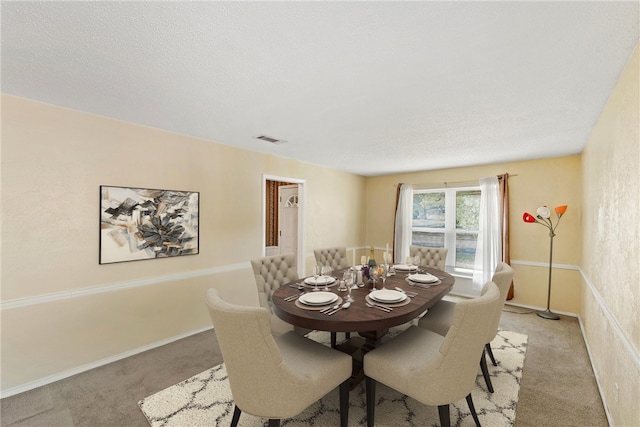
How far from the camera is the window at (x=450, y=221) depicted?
192 inches

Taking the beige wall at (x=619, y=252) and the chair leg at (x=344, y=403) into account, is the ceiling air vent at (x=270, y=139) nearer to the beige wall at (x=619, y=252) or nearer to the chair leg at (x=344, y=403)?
the chair leg at (x=344, y=403)

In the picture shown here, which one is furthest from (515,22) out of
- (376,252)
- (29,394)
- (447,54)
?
(376,252)

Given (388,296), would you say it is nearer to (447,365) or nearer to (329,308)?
(329,308)

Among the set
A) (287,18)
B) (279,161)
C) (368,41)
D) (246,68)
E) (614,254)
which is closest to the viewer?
(287,18)

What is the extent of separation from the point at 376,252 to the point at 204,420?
466cm

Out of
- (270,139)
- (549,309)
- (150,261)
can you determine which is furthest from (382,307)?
(549,309)

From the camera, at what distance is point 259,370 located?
1.42 m

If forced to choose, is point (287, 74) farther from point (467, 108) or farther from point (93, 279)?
point (93, 279)

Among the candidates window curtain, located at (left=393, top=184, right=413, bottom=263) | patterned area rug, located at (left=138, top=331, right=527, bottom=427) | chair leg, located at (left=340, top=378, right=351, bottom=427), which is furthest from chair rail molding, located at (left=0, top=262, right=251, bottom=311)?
window curtain, located at (left=393, top=184, right=413, bottom=263)

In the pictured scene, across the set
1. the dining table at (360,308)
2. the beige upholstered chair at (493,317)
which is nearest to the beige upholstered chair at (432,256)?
the dining table at (360,308)

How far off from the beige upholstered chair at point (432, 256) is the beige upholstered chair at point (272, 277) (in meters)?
1.95

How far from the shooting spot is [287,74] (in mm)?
1774

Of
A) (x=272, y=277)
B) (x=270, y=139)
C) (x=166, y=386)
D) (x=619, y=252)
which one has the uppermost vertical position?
(x=270, y=139)

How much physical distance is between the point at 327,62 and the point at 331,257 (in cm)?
Result: 260
